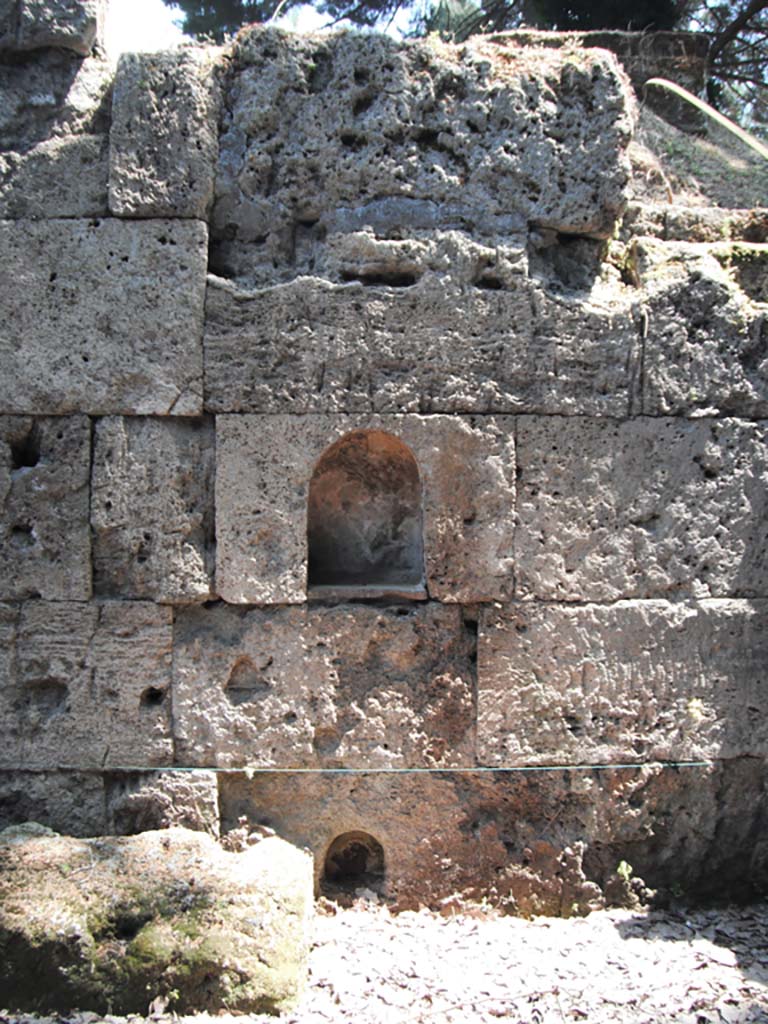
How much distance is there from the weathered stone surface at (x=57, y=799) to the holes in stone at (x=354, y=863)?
100cm

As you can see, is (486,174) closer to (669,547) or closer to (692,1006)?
(669,547)

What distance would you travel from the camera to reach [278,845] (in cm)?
377

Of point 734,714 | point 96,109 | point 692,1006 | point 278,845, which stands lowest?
point 692,1006

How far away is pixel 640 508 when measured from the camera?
392 cm

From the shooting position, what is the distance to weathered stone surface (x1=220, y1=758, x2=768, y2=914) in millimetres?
3893

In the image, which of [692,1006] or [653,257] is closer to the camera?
[692,1006]

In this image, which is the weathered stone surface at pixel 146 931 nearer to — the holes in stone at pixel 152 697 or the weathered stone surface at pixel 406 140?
the holes in stone at pixel 152 697

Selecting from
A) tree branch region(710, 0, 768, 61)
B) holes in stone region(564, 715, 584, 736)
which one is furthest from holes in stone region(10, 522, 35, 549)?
tree branch region(710, 0, 768, 61)

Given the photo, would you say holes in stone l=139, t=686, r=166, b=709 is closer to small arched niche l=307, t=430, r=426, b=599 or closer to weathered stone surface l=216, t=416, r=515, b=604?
weathered stone surface l=216, t=416, r=515, b=604

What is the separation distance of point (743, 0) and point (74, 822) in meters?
8.60

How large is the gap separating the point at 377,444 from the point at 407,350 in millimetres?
475

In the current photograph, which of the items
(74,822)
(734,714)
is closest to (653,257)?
(734,714)

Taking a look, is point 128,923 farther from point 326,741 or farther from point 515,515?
point 515,515

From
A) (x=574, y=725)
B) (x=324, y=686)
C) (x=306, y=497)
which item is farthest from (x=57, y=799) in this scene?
(x=574, y=725)
